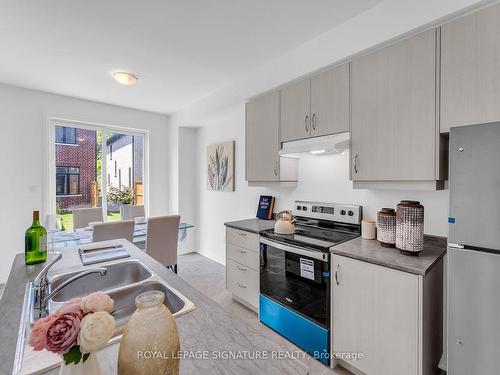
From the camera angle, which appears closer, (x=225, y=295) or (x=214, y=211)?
(x=225, y=295)

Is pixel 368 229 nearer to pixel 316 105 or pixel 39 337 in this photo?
pixel 316 105

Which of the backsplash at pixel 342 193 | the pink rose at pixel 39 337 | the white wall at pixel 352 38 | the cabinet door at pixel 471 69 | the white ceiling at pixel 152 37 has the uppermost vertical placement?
the white ceiling at pixel 152 37

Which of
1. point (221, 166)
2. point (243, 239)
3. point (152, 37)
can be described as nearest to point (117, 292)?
point (243, 239)

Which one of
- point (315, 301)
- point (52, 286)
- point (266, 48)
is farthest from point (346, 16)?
point (52, 286)

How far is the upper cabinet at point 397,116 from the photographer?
1515mm

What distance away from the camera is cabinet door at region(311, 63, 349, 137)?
76.0 inches

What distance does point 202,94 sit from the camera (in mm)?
3582

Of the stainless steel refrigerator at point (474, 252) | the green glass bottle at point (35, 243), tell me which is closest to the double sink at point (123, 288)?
the green glass bottle at point (35, 243)

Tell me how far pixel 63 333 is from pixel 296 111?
88.0 inches

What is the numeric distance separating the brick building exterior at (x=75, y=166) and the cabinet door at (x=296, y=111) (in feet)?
→ 10.6

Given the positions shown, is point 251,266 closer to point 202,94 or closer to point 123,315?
point 123,315

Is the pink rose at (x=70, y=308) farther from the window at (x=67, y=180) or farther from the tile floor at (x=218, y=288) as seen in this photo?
the window at (x=67, y=180)

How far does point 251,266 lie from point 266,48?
2141mm

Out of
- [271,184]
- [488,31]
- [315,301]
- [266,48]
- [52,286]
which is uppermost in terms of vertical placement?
[266,48]
